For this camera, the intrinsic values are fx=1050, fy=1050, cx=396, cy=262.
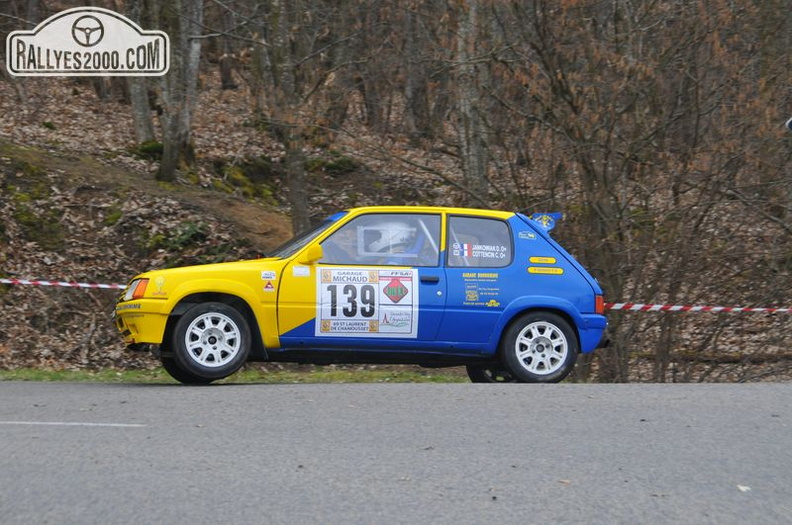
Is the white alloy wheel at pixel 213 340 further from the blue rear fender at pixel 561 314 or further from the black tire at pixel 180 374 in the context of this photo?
the blue rear fender at pixel 561 314

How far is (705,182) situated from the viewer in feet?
49.4

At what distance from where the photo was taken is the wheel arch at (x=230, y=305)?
10212 mm

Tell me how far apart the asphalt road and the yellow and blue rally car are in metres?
0.64

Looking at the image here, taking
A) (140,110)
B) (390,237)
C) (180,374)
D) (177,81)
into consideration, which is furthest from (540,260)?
(140,110)

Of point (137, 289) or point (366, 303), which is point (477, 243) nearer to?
point (366, 303)

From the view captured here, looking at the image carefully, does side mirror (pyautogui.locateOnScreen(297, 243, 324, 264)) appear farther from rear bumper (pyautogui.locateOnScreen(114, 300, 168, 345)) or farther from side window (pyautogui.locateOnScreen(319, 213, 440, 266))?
rear bumper (pyautogui.locateOnScreen(114, 300, 168, 345))

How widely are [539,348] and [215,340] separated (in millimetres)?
3266

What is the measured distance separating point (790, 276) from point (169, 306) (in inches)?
376

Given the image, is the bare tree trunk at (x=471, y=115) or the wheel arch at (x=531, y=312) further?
the bare tree trunk at (x=471, y=115)

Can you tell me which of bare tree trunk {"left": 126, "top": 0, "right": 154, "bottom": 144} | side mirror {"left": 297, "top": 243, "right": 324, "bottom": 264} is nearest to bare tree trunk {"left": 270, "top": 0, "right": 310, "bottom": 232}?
side mirror {"left": 297, "top": 243, "right": 324, "bottom": 264}

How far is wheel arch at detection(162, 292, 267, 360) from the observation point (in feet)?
33.5

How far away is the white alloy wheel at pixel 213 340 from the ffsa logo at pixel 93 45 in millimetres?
11921

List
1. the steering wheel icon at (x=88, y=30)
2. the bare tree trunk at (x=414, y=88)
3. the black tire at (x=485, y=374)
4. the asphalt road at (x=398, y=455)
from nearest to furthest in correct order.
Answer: the asphalt road at (x=398, y=455) < the black tire at (x=485, y=374) < the bare tree trunk at (x=414, y=88) < the steering wheel icon at (x=88, y=30)

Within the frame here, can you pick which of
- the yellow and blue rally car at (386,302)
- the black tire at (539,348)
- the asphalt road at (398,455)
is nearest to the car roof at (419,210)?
the yellow and blue rally car at (386,302)
